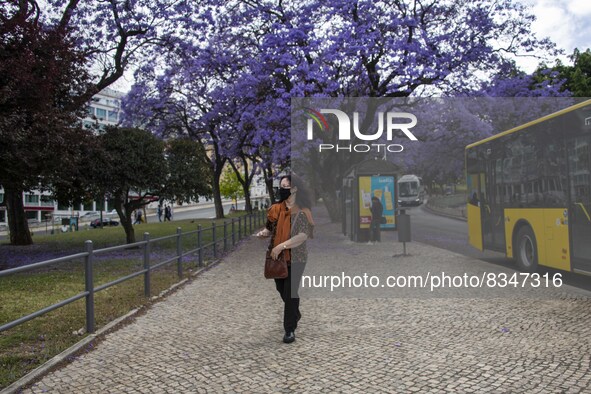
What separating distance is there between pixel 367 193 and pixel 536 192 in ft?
9.58

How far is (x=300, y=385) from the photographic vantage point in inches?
176

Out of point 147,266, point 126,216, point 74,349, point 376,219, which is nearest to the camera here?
point 74,349

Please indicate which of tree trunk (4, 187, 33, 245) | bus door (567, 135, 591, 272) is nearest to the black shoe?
bus door (567, 135, 591, 272)

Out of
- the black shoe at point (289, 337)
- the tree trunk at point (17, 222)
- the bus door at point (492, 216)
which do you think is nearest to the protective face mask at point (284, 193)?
the black shoe at point (289, 337)

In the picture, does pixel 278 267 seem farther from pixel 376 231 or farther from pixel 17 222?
pixel 17 222

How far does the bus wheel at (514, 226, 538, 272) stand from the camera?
9742 millimetres

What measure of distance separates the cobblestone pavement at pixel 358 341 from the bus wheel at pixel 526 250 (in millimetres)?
805

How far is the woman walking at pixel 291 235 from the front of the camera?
5.86 m

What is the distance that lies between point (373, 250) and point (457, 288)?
1395mm

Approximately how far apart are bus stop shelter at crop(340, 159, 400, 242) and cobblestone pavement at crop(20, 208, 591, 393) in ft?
0.95

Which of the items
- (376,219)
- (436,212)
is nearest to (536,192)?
(436,212)

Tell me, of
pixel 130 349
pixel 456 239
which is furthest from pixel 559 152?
pixel 130 349

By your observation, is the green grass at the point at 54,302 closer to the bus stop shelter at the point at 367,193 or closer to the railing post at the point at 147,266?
the railing post at the point at 147,266

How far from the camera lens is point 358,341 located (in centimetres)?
587
